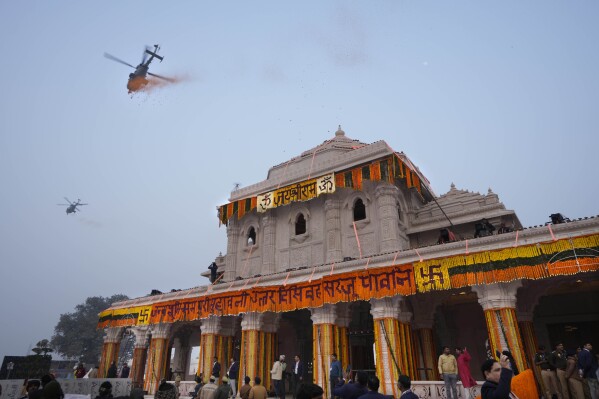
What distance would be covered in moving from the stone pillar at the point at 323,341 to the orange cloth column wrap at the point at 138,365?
37.9 ft

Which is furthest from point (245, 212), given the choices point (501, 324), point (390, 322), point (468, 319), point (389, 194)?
point (501, 324)

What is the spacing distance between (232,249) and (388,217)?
30.6ft

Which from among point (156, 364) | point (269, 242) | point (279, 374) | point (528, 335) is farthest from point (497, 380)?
point (156, 364)

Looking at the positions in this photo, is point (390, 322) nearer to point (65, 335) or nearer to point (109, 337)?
point (109, 337)

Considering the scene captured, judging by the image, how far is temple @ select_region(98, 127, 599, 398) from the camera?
11.7 metres

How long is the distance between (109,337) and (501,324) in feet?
68.5

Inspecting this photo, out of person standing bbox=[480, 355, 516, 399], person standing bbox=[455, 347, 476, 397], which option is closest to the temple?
person standing bbox=[455, 347, 476, 397]

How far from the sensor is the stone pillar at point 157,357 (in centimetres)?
1858

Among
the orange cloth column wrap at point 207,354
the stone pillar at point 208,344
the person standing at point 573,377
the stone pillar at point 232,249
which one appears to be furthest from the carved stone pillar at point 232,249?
the person standing at point 573,377

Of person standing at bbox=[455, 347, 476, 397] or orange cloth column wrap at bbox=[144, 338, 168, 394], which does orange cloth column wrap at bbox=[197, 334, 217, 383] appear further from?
person standing at bbox=[455, 347, 476, 397]

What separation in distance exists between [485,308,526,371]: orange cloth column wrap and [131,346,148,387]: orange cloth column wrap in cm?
1780

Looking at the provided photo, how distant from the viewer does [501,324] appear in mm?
11422

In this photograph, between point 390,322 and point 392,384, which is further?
point 390,322

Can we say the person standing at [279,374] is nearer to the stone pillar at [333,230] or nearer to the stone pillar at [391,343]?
the stone pillar at [391,343]
